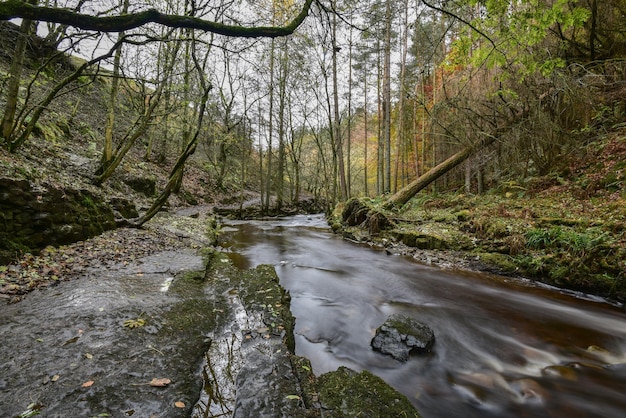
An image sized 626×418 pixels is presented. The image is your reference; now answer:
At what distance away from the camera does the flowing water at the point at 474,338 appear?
3.18 metres

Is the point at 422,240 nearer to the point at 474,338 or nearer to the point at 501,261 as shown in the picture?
the point at 501,261

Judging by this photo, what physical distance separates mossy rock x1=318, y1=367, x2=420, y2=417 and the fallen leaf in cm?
125

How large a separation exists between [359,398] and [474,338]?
294cm

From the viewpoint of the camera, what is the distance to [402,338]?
13.0 feet

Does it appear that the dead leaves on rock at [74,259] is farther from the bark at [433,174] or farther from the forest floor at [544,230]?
the bark at [433,174]

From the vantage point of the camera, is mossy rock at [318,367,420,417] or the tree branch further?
the tree branch

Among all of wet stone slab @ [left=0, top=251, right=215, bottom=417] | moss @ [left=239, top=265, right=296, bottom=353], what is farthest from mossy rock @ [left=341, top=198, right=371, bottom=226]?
wet stone slab @ [left=0, top=251, right=215, bottom=417]

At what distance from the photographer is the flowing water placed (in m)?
3.18

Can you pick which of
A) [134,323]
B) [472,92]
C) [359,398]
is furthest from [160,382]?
[472,92]

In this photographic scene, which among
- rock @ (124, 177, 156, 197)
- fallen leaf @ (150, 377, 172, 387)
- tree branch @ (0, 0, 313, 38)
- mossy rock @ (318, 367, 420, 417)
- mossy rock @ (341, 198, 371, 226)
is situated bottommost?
mossy rock @ (318, 367, 420, 417)

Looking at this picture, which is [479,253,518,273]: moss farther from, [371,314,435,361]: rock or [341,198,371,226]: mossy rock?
[341,198,371,226]: mossy rock

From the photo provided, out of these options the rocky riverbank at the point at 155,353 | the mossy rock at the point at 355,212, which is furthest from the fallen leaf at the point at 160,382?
the mossy rock at the point at 355,212

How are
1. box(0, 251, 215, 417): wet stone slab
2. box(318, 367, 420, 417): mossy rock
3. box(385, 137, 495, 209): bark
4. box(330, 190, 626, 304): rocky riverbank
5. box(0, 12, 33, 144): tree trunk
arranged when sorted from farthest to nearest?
box(385, 137, 495, 209): bark < box(0, 12, 33, 144): tree trunk < box(330, 190, 626, 304): rocky riverbank < box(318, 367, 420, 417): mossy rock < box(0, 251, 215, 417): wet stone slab

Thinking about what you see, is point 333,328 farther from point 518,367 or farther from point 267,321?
point 518,367
